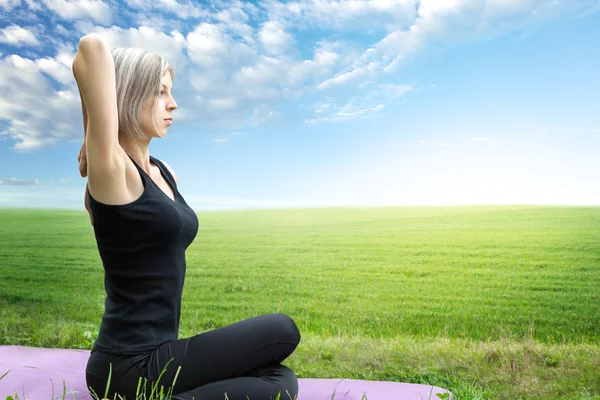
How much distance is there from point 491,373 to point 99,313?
3089 millimetres

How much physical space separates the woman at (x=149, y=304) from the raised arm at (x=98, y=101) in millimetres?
24

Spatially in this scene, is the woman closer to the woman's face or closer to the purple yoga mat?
the woman's face

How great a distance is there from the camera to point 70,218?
22.8 ft

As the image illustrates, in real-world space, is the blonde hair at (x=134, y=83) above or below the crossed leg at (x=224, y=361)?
above

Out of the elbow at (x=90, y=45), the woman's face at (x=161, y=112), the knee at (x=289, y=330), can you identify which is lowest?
the knee at (x=289, y=330)

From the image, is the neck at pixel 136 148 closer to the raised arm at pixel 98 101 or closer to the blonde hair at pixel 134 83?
the blonde hair at pixel 134 83

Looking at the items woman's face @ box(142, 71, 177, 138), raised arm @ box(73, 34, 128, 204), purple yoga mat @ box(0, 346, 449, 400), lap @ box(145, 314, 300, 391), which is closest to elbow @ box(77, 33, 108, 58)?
raised arm @ box(73, 34, 128, 204)

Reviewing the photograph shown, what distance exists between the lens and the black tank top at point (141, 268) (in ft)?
4.31

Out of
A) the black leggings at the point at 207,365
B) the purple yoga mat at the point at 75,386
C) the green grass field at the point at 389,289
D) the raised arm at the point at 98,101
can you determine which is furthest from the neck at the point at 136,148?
the green grass field at the point at 389,289

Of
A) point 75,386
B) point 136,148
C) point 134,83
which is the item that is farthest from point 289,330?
point 75,386

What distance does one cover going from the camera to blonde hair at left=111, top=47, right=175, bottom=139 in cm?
138

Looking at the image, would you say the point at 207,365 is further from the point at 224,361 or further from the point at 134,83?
the point at 134,83

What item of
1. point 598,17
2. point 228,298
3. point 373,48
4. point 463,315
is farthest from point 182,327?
point 598,17

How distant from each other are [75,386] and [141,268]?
2.83 feet
